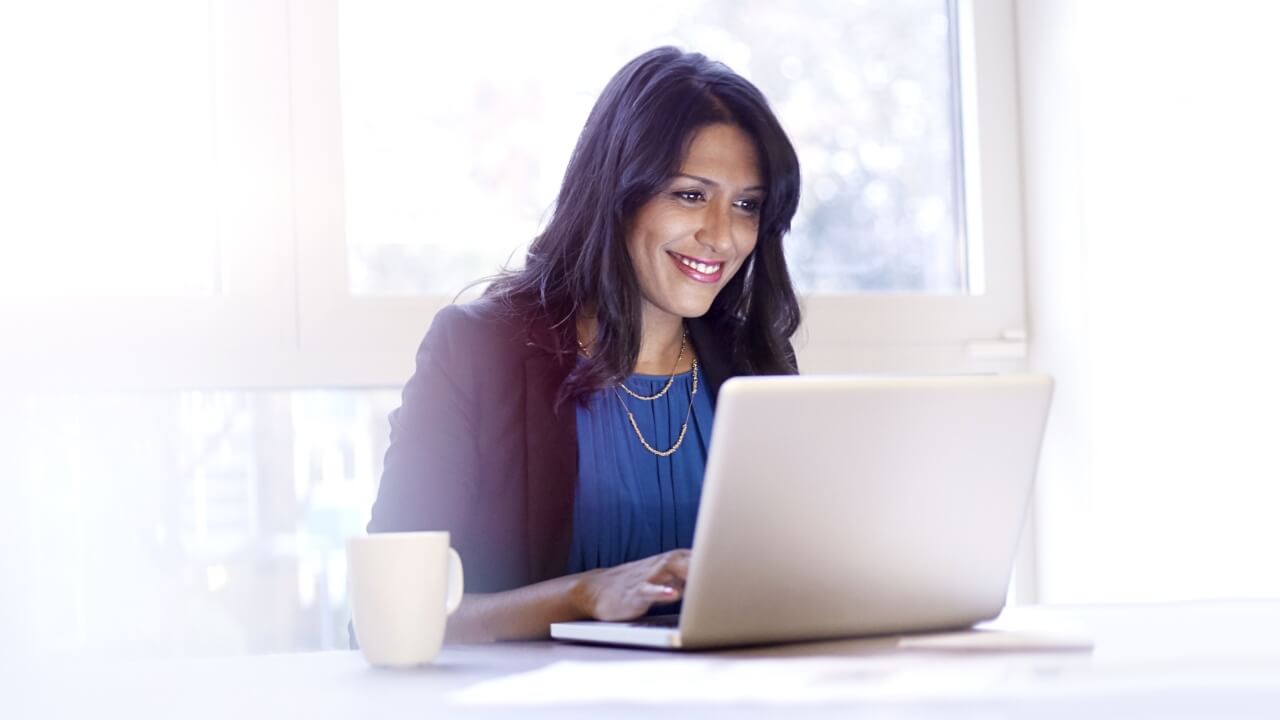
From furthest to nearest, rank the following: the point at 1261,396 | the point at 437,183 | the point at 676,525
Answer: the point at 437,183 < the point at 1261,396 < the point at 676,525

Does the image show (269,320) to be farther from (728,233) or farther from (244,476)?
(728,233)

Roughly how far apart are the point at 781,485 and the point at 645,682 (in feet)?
Answer: 0.74

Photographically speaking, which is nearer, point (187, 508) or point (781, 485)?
point (781, 485)

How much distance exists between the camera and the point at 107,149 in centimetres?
233

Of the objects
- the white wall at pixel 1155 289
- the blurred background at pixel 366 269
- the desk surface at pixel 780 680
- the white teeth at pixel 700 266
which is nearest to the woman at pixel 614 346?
the white teeth at pixel 700 266

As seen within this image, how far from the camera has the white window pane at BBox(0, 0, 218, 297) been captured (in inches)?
89.4

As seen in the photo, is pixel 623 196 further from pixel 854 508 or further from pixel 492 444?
pixel 854 508

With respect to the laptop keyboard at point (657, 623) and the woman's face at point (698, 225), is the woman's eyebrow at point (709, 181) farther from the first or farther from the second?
the laptop keyboard at point (657, 623)

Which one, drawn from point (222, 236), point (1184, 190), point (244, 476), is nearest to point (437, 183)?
point (222, 236)

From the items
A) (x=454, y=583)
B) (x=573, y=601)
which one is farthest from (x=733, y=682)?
(x=573, y=601)

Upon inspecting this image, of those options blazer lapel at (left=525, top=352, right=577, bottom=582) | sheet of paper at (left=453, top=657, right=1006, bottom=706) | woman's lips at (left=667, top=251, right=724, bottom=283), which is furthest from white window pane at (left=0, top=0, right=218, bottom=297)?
A: sheet of paper at (left=453, top=657, right=1006, bottom=706)

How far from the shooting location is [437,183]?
2498 mm

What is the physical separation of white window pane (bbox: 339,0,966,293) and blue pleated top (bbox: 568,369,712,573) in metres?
0.59

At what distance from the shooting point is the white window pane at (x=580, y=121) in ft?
8.09
